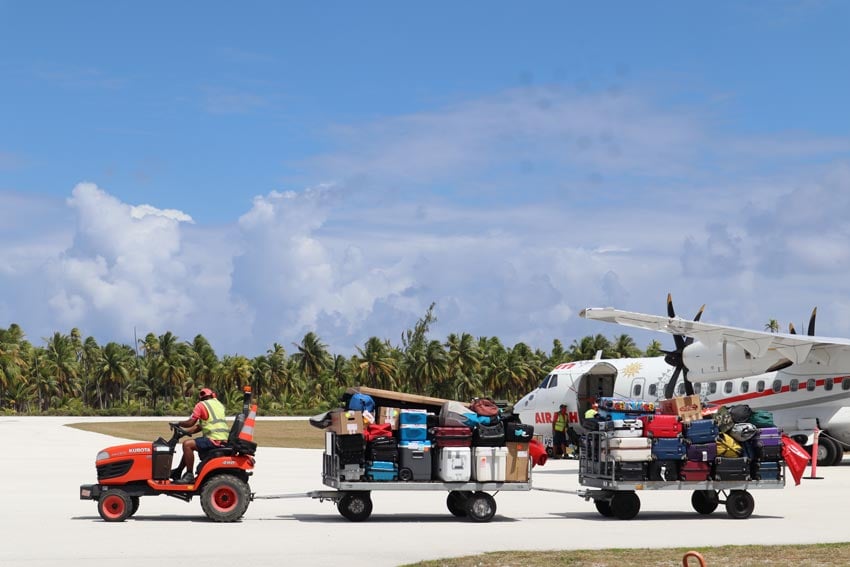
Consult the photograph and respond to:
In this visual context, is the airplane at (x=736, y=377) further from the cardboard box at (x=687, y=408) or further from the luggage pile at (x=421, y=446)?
the luggage pile at (x=421, y=446)

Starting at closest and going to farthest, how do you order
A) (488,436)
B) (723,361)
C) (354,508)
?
(354,508), (488,436), (723,361)

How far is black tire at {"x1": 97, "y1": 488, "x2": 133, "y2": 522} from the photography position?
15.9 metres

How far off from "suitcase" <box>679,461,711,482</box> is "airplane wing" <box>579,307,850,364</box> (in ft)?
23.4

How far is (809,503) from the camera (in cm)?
1973

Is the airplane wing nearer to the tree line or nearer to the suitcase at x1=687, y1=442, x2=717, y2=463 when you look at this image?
the suitcase at x1=687, y1=442, x2=717, y2=463

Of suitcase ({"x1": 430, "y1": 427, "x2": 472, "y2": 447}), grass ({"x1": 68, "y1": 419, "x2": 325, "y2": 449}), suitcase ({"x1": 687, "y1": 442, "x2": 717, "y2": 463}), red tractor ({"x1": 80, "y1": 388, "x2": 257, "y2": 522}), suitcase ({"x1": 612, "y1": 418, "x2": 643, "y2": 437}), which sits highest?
grass ({"x1": 68, "y1": 419, "x2": 325, "y2": 449})

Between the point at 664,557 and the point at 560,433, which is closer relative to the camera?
the point at 664,557

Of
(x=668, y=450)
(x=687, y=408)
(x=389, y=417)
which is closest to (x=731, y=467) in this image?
(x=668, y=450)

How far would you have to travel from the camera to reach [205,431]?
53.6ft

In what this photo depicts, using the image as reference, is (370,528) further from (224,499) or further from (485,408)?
(485,408)

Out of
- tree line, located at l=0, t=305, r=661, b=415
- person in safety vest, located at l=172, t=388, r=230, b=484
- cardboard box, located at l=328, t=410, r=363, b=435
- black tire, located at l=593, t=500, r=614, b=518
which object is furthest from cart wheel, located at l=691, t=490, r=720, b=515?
tree line, located at l=0, t=305, r=661, b=415

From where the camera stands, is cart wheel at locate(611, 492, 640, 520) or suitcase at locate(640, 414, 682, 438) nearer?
cart wheel at locate(611, 492, 640, 520)

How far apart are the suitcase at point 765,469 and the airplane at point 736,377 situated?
7.27 meters

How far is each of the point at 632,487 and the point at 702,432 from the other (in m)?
1.48
